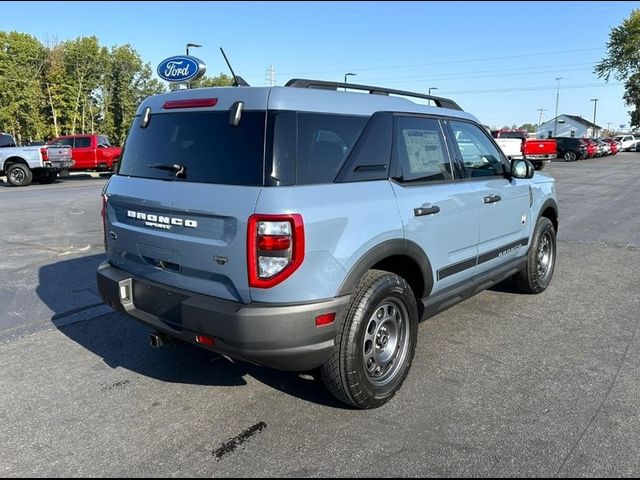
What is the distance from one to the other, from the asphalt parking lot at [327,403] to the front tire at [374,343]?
156 millimetres

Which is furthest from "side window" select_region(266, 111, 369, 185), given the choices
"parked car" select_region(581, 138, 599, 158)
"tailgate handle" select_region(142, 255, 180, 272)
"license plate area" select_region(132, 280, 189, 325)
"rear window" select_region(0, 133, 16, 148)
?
"parked car" select_region(581, 138, 599, 158)

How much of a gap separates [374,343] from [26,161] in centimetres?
1956

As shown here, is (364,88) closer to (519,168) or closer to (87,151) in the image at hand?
(519,168)

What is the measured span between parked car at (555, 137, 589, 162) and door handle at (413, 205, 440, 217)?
40.0m

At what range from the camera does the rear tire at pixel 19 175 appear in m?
18.8

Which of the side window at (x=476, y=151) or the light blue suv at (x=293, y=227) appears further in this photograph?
the side window at (x=476, y=151)

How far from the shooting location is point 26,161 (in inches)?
738

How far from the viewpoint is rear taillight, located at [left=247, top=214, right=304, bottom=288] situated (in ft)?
8.46

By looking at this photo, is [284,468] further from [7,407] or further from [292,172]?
[7,407]

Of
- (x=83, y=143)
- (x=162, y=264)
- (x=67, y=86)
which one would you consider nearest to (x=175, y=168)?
(x=162, y=264)

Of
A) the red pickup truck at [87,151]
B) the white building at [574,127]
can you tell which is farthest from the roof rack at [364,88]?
the white building at [574,127]

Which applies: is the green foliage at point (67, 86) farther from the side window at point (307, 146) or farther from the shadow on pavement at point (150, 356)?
the side window at point (307, 146)

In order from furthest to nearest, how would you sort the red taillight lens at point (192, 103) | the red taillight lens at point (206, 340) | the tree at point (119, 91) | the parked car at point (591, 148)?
the tree at point (119, 91) → the parked car at point (591, 148) → the red taillight lens at point (192, 103) → the red taillight lens at point (206, 340)

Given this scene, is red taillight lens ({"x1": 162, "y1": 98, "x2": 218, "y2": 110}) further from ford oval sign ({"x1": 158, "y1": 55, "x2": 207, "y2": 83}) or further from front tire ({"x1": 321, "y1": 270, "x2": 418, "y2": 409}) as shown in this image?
ford oval sign ({"x1": 158, "y1": 55, "x2": 207, "y2": 83})
